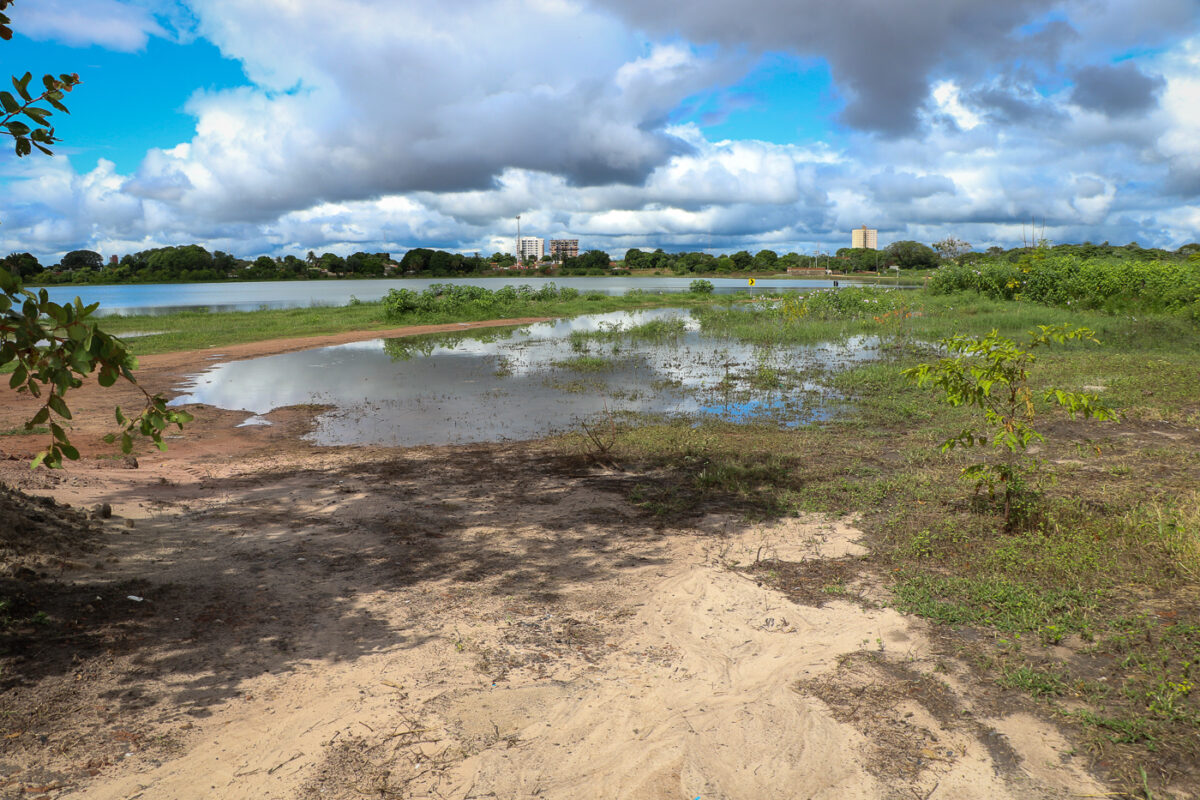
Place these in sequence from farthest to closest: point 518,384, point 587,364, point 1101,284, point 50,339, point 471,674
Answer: point 1101,284 → point 587,364 → point 518,384 → point 471,674 → point 50,339

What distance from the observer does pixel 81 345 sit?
274 centimetres

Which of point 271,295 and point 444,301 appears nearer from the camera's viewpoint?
point 444,301

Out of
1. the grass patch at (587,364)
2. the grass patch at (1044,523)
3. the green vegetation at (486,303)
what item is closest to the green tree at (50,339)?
the grass patch at (1044,523)

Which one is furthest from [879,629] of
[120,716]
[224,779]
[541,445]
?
[541,445]

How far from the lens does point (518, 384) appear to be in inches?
589

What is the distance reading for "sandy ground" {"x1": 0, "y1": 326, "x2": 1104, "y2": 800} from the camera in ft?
9.97

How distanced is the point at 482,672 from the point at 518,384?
11334 mm

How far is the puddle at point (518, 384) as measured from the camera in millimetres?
11312

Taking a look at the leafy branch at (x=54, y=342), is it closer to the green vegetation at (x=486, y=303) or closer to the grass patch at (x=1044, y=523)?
the grass patch at (x=1044, y=523)

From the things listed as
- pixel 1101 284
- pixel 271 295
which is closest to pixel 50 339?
pixel 1101 284

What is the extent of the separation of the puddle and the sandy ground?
468 cm

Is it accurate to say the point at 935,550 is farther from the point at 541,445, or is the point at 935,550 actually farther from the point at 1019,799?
the point at 541,445

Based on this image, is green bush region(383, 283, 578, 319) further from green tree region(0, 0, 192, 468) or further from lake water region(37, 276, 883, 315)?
green tree region(0, 0, 192, 468)

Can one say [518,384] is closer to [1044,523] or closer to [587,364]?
[587,364]
